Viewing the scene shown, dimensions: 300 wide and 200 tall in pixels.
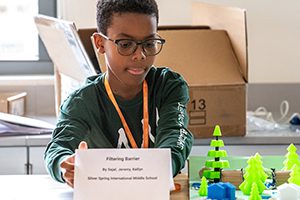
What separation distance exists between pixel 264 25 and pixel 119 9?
57.2 inches

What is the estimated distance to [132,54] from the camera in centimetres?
169

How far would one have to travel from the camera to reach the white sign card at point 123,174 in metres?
1.40

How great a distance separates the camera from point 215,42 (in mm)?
2656

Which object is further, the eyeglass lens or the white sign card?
the eyeglass lens

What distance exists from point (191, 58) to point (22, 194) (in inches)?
42.6

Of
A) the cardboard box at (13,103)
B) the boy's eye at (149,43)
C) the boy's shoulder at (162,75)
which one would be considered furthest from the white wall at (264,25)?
the boy's eye at (149,43)

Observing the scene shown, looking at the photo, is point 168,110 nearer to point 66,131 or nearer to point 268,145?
point 66,131

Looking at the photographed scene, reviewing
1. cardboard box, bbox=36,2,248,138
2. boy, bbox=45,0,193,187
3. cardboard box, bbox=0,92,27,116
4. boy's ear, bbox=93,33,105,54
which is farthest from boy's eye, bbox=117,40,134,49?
cardboard box, bbox=0,92,27,116

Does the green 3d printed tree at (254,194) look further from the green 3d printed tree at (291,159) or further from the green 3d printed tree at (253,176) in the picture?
the green 3d printed tree at (291,159)

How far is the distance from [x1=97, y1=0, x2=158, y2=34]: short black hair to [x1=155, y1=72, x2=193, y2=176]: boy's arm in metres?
0.21

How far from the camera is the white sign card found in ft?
4.60

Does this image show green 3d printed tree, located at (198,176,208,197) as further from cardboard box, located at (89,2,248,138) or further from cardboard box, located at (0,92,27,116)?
cardboard box, located at (0,92,27,116)

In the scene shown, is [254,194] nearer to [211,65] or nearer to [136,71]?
[136,71]

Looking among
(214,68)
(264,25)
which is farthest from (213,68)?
(264,25)
